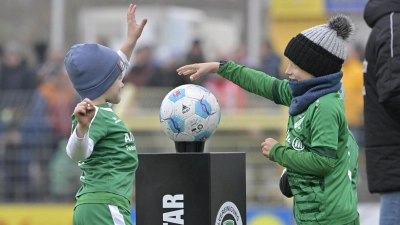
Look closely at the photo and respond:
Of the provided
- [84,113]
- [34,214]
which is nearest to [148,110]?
[34,214]

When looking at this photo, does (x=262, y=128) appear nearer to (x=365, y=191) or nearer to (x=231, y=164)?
(x=365, y=191)

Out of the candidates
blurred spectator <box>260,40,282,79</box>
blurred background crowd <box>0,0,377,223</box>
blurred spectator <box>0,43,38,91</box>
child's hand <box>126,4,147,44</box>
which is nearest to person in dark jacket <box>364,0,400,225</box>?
child's hand <box>126,4,147,44</box>

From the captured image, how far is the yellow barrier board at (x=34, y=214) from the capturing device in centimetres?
1118

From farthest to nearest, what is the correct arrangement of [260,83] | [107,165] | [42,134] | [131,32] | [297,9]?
[297,9]
[42,134]
[131,32]
[260,83]
[107,165]

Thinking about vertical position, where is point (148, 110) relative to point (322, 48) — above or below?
below

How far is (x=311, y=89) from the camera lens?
469cm

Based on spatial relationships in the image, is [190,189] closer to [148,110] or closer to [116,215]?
[116,215]

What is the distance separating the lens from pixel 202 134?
5.23 metres

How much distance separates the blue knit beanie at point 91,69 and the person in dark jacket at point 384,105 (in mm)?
1754

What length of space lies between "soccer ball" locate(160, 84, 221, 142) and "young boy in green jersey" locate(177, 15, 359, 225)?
57cm

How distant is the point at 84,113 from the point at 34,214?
7.36 m

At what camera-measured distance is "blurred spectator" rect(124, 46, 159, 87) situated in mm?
13766

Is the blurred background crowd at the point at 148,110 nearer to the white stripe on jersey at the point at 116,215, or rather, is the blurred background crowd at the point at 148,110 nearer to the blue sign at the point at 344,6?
the blue sign at the point at 344,6

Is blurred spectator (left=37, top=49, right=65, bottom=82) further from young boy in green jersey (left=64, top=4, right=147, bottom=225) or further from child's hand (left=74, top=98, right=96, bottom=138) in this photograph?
child's hand (left=74, top=98, right=96, bottom=138)
